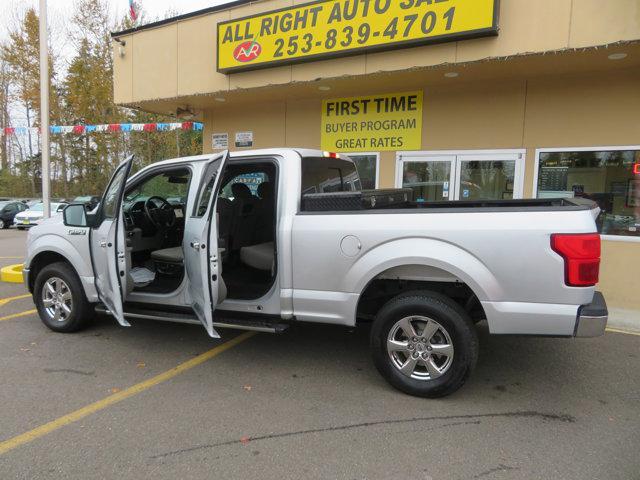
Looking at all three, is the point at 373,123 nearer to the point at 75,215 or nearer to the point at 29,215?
the point at 75,215

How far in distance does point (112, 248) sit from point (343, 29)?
15.5 feet

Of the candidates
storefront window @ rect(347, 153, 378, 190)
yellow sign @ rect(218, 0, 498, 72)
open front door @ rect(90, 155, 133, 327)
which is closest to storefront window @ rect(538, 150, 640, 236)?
yellow sign @ rect(218, 0, 498, 72)

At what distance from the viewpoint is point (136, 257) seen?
557cm

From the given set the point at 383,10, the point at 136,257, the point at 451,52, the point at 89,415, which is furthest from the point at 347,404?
the point at 383,10

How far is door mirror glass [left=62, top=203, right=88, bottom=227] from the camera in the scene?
4.88 m

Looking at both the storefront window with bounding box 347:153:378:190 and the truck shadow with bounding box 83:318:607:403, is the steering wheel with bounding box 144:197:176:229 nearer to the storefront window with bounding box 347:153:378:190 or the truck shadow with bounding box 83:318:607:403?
the truck shadow with bounding box 83:318:607:403

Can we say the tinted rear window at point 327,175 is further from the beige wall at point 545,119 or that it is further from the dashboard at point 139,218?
the beige wall at point 545,119

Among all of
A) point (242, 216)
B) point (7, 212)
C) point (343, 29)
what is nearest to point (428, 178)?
point (343, 29)

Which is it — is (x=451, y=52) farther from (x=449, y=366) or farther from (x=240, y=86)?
(x=449, y=366)

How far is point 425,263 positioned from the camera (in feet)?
11.7

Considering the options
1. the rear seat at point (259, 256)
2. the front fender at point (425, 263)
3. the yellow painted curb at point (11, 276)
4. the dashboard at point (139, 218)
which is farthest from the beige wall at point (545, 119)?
the yellow painted curb at point (11, 276)

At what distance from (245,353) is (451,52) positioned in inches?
185

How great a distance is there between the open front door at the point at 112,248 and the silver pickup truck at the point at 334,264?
0.7 inches

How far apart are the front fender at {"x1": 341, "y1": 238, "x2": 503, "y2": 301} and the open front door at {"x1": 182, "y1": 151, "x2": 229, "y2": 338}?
1.09 meters
